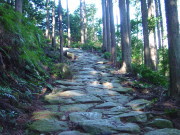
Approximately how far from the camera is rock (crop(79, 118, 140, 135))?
10.2 feet

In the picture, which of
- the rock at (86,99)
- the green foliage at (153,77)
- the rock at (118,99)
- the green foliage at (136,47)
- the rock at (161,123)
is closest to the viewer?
the rock at (161,123)

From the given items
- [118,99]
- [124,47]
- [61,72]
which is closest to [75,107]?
[118,99]

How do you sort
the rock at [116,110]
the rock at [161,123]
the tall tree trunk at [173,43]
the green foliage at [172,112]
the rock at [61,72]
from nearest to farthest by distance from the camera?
1. the rock at [161,123]
2. the green foliage at [172,112]
3. the rock at [116,110]
4. the tall tree trunk at [173,43]
5. the rock at [61,72]

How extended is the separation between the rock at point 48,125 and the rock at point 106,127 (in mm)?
370

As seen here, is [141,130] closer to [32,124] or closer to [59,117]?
[59,117]

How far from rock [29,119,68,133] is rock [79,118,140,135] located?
1.21 feet

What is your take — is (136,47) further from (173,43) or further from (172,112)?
(172,112)

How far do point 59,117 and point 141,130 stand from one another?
5.60 feet

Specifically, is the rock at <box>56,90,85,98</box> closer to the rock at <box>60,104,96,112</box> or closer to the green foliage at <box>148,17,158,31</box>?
the rock at <box>60,104,96,112</box>

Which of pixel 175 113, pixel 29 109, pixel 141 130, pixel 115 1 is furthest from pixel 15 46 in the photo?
pixel 115 1

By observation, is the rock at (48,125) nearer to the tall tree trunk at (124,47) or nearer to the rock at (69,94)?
the rock at (69,94)

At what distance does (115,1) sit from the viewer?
22.2 m

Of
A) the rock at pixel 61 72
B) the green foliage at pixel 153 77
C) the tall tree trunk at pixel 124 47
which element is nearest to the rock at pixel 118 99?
the green foliage at pixel 153 77

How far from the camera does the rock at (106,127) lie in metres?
3.12
